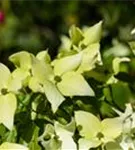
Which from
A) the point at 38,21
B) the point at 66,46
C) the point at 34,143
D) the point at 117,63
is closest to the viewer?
the point at 34,143

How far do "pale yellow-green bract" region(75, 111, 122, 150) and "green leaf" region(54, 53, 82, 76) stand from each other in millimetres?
60

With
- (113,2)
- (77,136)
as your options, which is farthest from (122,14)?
(77,136)

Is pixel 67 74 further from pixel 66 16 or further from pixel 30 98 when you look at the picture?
pixel 66 16

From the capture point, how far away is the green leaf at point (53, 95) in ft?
2.69

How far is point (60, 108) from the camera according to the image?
2.81ft

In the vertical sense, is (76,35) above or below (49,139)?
above

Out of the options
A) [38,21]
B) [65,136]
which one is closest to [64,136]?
[65,136]

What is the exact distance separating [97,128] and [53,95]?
0.07 meters

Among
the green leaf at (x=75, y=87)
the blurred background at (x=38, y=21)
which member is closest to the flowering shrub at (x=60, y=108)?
the green leaf at (x=75, y=87)

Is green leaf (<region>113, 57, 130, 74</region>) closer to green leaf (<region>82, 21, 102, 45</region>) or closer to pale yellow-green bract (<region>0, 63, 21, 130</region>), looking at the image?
green leaf (<region>82, 21, 102, 45</region>)

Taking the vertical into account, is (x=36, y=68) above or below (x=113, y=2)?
below

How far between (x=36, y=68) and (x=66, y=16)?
5.79 feet

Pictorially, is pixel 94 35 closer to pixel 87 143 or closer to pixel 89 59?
pixel 89 59

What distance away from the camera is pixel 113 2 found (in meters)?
2.23
